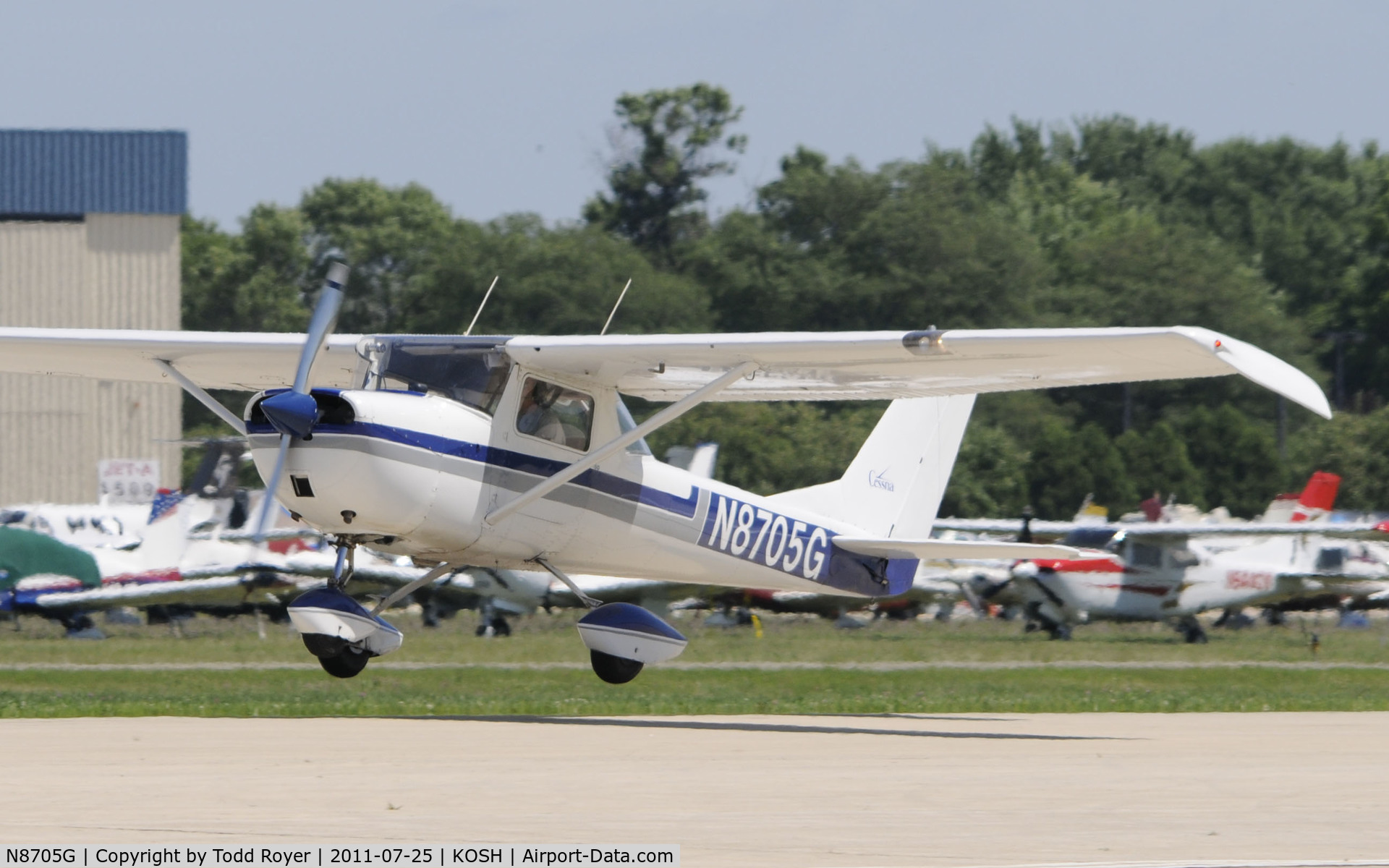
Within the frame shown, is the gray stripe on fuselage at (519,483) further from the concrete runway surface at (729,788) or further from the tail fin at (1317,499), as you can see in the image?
the tail fin at (1317,499)

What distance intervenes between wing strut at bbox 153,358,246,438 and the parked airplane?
15880 millimetres

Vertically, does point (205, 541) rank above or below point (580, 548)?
below

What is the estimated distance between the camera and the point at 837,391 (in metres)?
14.5

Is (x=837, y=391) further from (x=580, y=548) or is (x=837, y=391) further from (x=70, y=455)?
(x=70, y=455)

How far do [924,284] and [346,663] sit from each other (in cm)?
4857

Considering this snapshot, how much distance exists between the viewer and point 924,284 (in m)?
60.5

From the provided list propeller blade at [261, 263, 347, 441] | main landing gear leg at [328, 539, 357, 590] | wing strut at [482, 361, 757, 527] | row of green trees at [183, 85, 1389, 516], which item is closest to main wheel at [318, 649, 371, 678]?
main landing gear leg at [328, 539, 357, 590]

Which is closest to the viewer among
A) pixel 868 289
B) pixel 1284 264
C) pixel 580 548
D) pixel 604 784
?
pixel 604 784

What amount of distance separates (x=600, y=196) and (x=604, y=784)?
6426 centimetres

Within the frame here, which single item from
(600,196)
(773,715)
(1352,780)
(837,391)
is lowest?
(773,715)

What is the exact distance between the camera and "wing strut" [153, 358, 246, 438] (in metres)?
13.2

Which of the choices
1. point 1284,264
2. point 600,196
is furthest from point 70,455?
point 1284,264

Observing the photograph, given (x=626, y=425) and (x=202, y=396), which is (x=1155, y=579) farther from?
(x=202, y=396)

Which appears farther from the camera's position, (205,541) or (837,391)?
(205,541)
